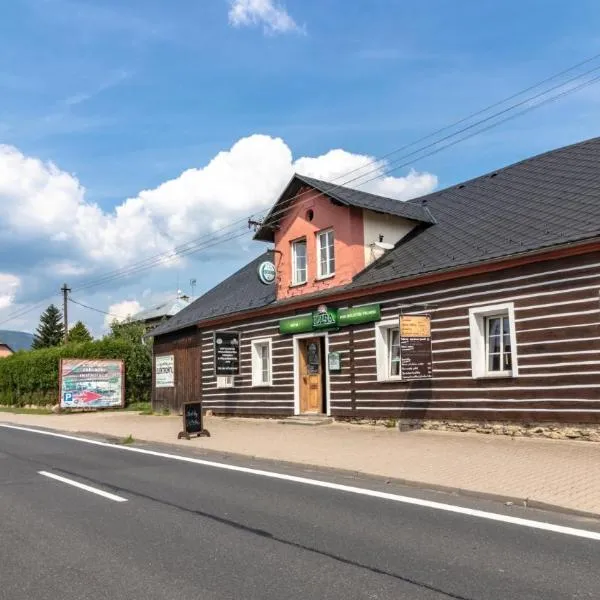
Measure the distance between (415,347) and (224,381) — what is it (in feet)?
31.3

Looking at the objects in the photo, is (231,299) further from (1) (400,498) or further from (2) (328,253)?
(1) (400,498)

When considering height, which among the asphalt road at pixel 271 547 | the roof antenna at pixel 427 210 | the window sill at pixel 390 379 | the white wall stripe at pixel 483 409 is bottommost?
the asphalt road at pixel 271 547

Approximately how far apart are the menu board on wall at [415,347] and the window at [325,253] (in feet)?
14.2

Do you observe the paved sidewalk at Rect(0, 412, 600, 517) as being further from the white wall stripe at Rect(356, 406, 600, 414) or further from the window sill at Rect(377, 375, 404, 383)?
the window sill at Rect(377, 375, 404, 383)

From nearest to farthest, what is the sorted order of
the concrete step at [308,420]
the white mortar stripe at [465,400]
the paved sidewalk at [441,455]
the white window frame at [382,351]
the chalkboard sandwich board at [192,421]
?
the paved sidewalk at [441,455] < the white mortar stripe at [465,400] < the chalkboard sandwich board at [192,421] < the white window frame at [382,351] < the concrete step at [308,420]

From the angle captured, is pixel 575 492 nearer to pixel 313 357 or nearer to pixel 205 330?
pixel 313 357

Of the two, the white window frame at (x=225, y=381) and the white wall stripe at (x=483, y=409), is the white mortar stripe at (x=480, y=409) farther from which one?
the white window frame at (x=225, y=381)

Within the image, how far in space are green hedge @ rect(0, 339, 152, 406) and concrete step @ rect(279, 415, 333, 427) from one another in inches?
601

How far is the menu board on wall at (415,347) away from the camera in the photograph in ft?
46.8

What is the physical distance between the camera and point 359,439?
13.7 meters

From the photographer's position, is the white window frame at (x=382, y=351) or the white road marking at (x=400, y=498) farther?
the white window frame at (x=382, y=351)

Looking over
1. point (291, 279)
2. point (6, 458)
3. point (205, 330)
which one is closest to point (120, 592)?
point (6, 458)

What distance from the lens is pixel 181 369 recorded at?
81.7 ft

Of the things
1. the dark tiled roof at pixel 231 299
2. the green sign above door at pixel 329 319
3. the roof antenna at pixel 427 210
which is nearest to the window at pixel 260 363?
the dark tiled roof at pixel 231 299
